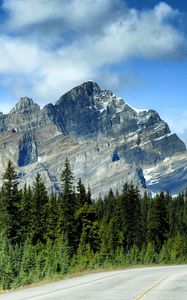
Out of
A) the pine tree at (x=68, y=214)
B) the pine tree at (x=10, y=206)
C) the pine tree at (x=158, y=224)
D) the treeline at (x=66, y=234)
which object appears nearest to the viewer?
the treeline at (x=66, y=234)

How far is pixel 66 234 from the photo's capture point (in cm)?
7250

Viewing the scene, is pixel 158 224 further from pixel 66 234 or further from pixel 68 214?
pixel 66 234

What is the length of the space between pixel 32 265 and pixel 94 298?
49.2 feet

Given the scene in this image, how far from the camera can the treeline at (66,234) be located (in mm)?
36750

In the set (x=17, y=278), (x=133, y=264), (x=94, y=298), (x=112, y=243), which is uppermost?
(x=112, y=243)

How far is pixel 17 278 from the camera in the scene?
30.3 metres

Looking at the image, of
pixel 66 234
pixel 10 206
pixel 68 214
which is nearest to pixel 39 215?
pixel 68 214

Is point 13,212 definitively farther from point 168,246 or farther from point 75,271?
point 168,246

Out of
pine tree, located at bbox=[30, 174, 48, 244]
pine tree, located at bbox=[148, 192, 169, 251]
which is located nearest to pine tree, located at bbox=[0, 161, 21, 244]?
pine tree, located at bbox=[30, 174, 48, 244]

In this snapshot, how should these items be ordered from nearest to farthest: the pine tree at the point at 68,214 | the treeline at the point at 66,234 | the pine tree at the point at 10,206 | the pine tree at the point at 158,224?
the treeline at the point at 66,234 < the pine tree at the point at 10,206 < the pine tree at the point at 68,214 < the pine tree at the point at 158,224

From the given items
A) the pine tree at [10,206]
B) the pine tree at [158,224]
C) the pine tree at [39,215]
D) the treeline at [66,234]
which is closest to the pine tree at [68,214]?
the treeline at [66,234]

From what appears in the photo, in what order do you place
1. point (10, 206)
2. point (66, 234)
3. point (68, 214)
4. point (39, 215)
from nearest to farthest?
point (10, 206), point (66, 234), point (68, 214), point (39, 215)

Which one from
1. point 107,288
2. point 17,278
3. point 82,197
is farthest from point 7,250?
point 82,197

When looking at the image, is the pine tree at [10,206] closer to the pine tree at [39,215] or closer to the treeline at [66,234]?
the treeline at [66,234]
